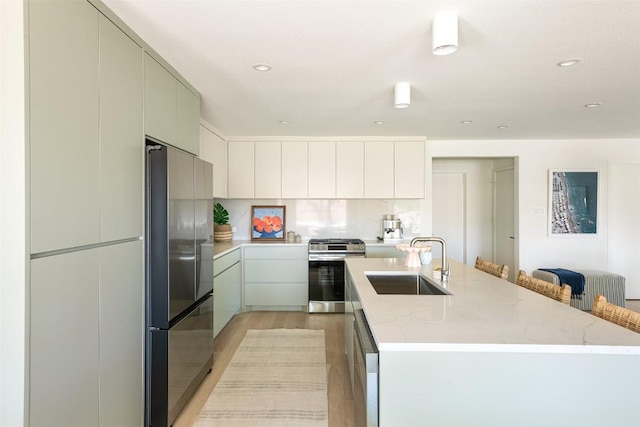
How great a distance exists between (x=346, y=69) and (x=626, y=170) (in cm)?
495

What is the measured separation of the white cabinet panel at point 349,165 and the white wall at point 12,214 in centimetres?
383

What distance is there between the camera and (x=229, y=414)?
2350 mm

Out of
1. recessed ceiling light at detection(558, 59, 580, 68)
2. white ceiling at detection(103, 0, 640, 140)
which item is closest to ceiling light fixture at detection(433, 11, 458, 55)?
white ceiling at detection(103, 0, 640, 140)

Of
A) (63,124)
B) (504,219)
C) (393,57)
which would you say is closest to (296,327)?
(393,57)

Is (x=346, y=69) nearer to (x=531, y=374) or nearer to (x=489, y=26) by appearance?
(x=489, y=26)

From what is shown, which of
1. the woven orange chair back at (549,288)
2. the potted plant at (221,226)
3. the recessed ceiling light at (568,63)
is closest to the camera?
the woven orange chair back at (549,288)

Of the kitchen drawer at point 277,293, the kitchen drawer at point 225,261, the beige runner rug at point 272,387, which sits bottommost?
the beige runner rug at point 272,387

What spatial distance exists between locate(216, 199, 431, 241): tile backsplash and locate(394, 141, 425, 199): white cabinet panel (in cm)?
38

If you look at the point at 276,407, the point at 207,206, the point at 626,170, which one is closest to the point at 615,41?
the point at 207,206

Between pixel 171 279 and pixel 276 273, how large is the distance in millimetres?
2556

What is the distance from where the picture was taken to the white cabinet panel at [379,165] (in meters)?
4.83

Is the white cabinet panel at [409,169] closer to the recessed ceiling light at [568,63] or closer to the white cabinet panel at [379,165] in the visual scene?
the white cabinet panel at [379,165]

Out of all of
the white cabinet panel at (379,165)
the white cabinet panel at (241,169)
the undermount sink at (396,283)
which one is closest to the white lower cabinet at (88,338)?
the undermount sink at (396,283)

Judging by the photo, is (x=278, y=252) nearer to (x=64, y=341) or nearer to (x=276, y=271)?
(x=276, y=271)
